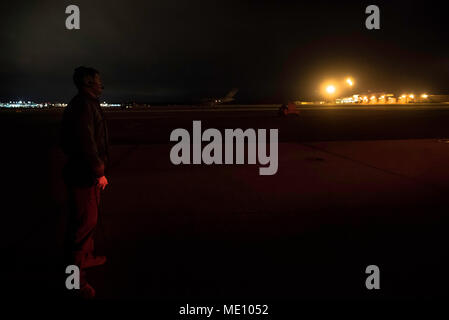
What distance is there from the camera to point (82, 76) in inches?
146

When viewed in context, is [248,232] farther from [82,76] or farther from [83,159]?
[82,76]

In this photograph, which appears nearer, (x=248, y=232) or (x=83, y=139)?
(x=83, y=139)

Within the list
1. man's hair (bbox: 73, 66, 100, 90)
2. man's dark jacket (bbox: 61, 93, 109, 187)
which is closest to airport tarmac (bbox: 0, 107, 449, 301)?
man's dark jacket (bbox: 61, 93, 109, 187)

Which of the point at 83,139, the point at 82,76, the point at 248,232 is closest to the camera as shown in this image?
the point at 83,139

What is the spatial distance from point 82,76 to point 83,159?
801 mm

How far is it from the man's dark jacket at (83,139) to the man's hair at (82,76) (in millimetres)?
105

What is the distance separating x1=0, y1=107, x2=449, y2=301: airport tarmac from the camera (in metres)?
3.83

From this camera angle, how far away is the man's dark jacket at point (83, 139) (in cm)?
355

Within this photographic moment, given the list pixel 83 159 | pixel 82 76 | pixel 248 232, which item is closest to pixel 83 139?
pixel 83 159

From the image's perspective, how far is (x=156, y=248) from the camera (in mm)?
4738

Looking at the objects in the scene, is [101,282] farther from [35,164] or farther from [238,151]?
[238,151]

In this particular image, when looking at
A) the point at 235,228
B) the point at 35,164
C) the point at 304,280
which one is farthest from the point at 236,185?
the point at 35,164

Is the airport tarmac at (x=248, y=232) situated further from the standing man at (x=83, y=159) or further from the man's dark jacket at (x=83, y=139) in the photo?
the man's dark jacket at (x=83, y=139)
